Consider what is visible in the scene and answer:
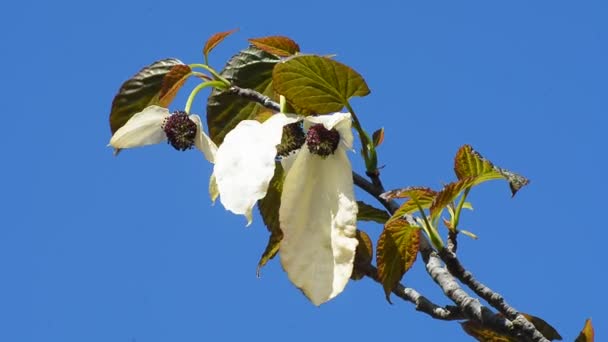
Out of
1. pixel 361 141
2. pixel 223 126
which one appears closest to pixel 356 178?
pixel 361 141

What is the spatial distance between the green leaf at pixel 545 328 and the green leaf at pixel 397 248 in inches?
8.7

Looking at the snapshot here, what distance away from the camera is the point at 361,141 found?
1.48 metres

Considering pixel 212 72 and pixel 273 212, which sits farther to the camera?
pixel 212 72

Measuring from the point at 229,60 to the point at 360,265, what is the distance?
0.38 metres

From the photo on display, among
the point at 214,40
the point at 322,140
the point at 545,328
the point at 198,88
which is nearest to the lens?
the point at 322,140

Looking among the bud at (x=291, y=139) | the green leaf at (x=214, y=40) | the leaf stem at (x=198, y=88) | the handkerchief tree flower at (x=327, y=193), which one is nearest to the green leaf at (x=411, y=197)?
the handkerchief tree flower at (x=327, y=193)

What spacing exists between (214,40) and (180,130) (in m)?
0.25

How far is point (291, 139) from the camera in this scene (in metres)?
1.46

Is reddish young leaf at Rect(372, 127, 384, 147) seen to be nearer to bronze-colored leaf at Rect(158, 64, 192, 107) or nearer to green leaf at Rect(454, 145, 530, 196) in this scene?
green leaf at Rect(454, 145, 530, 196)

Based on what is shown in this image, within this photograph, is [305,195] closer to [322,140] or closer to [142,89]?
[322,140]

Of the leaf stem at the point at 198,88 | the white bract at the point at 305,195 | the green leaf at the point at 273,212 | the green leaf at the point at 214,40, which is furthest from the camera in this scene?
the green leaf at the point at 214,40

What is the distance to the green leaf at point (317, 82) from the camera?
1.44m

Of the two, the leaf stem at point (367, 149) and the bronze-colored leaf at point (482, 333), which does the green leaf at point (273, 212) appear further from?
the bronze-colored leaf at point (482, 333)

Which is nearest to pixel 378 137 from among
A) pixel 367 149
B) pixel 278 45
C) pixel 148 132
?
pixel 367 149
